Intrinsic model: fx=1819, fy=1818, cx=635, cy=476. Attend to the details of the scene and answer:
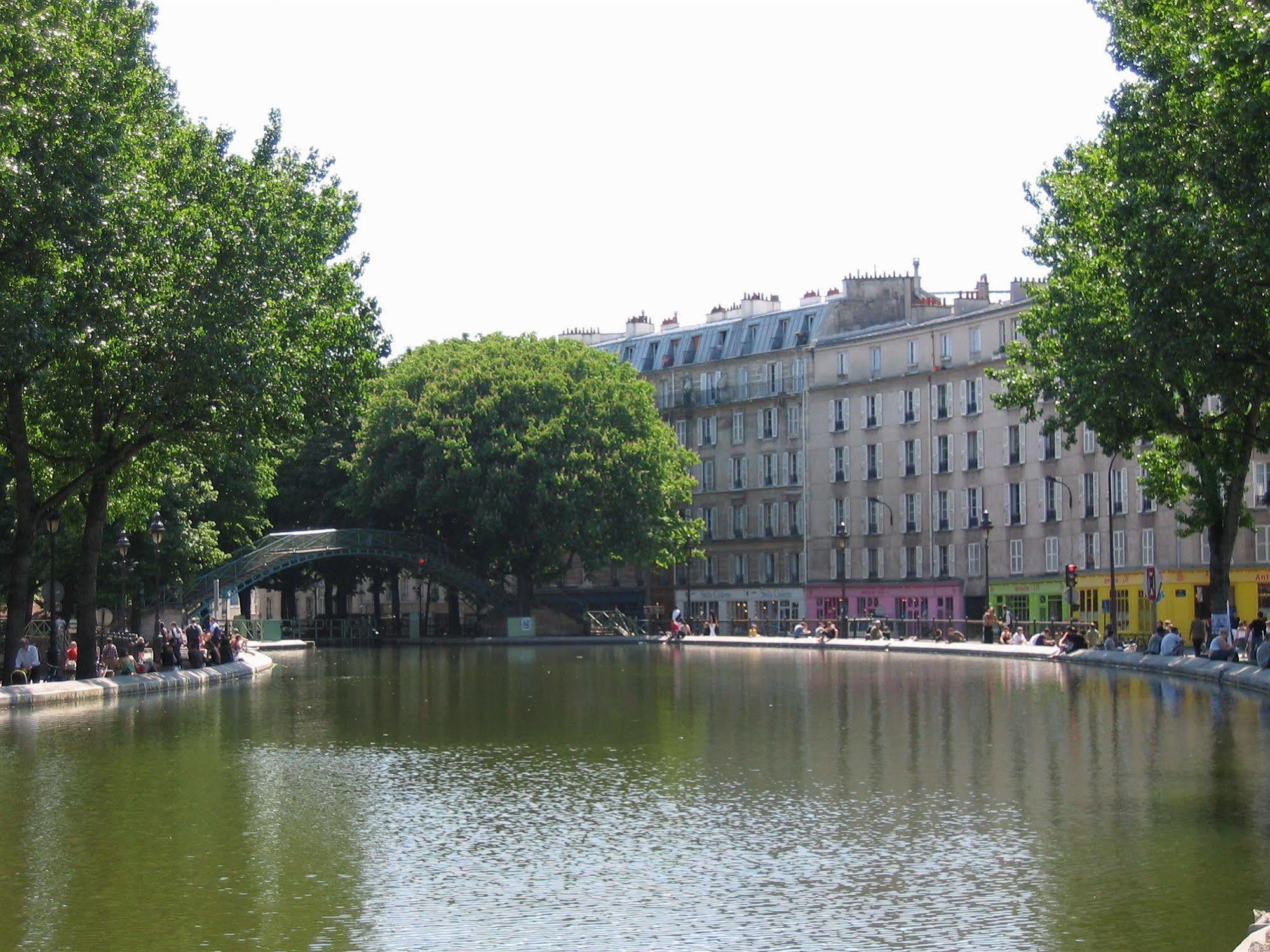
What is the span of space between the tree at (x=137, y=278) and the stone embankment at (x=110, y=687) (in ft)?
6.31

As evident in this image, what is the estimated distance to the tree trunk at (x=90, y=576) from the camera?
42.1m

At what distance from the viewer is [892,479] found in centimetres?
9900

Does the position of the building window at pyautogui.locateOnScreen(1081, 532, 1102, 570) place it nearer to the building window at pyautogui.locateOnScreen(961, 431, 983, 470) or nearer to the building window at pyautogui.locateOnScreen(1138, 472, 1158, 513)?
the building window at pyautogui.locateOnScreen(1138, 472, 1158, 513)

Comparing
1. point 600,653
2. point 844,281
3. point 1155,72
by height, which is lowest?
point 600,653

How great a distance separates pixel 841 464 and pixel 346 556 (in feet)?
98.3

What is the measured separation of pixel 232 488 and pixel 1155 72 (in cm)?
4752

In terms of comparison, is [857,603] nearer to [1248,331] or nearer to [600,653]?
[600,653]

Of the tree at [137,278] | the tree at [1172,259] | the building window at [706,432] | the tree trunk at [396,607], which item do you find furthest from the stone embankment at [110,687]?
the building window at [706,432]

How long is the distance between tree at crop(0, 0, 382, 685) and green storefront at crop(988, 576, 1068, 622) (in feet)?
157

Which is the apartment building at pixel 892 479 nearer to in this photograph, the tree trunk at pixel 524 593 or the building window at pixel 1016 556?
the building window at pixel 1016 556

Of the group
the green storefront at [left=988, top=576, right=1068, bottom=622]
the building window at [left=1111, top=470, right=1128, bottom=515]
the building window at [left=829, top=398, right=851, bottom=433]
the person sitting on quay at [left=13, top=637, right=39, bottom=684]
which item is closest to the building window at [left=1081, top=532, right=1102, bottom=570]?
the green storefront at [left=988, top=576, right=1068, bottom=622]

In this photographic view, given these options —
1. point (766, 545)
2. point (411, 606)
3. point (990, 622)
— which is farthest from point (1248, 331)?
point (411, 606)

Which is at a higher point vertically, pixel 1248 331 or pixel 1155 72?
pixel 1155 72

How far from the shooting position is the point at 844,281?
345 ft
